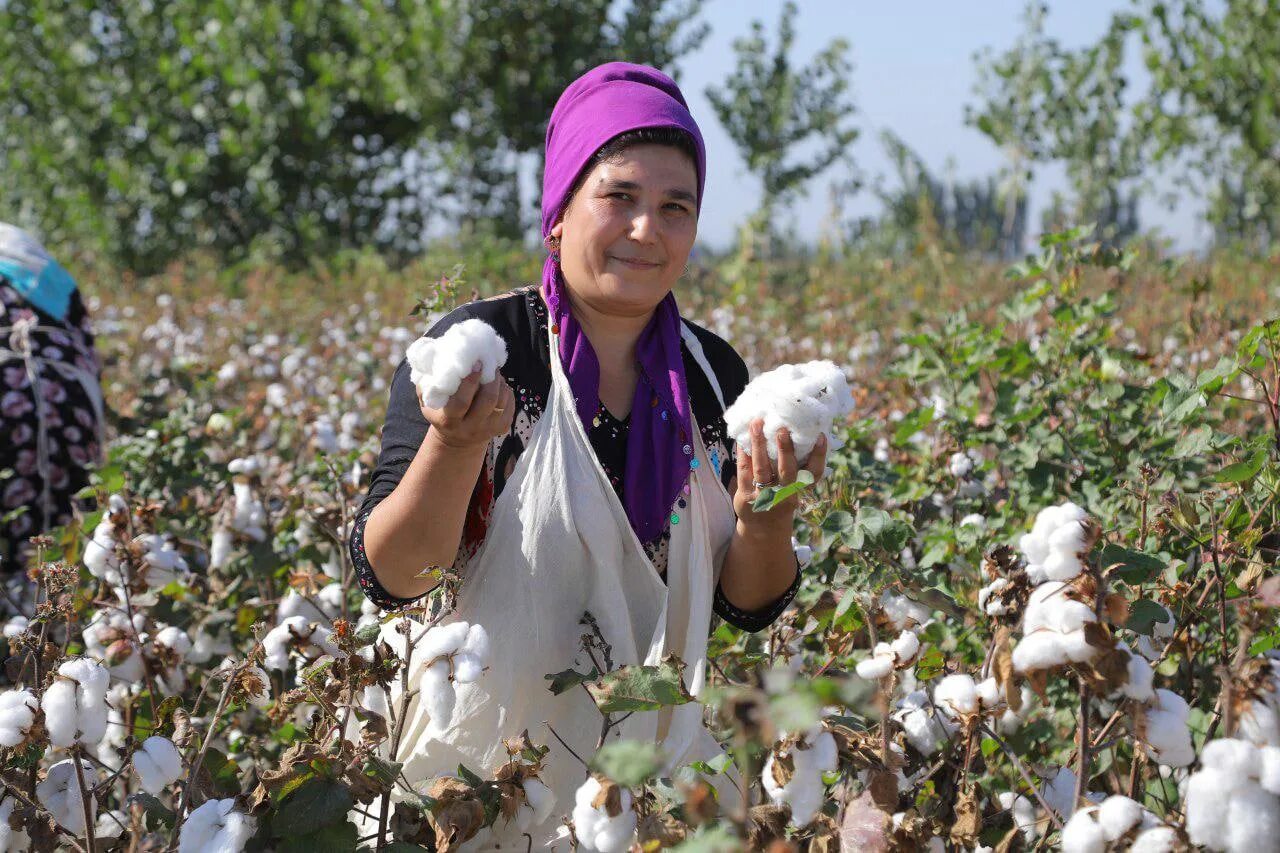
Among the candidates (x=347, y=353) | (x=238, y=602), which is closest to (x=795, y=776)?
(x=238, y=602)

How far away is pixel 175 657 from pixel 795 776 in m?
1.12

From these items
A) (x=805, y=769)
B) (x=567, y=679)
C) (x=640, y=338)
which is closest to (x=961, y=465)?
(x=640, y=338)

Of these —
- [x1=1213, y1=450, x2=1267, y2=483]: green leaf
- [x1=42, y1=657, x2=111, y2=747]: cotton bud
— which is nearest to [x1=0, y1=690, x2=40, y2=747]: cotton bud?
[x1=42, y1=657, x2=111, y2=747]: cotton bud

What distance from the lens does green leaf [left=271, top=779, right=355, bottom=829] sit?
1.23 m

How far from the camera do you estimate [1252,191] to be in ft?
56.7

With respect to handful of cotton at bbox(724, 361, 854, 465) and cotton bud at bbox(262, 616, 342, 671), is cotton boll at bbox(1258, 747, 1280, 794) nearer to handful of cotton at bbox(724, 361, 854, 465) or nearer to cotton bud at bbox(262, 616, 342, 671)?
handful of cotton at bbox(724, 361, 854, 465)

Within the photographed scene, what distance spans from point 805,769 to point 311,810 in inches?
19.6

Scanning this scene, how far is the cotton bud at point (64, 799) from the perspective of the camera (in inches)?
52.7

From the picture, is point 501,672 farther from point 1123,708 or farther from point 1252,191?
point 1252,191

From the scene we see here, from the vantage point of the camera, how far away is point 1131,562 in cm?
126

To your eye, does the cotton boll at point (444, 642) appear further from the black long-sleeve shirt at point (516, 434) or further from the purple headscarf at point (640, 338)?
the purple headscarf at point (640, 338)

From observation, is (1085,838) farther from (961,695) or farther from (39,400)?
(39,400)

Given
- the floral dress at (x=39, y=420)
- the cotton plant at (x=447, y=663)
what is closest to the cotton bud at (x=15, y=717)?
the cotton plant at (x=447, y=663)

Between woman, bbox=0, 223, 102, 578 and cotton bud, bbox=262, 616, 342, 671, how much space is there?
141 centimetres
